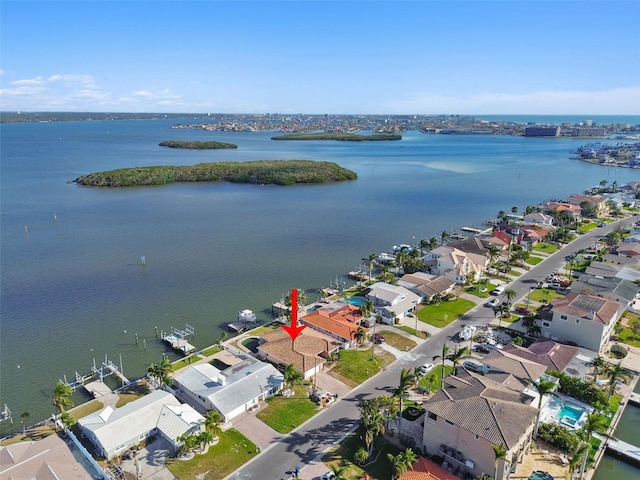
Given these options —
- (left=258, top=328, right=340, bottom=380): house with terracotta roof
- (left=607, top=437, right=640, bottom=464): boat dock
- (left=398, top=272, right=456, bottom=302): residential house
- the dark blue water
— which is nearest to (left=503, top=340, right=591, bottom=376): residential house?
(left=607, top=437, right=640, bottom=464): boat dock

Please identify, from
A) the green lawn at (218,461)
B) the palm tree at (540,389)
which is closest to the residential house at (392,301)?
the palm tree at (540,389)

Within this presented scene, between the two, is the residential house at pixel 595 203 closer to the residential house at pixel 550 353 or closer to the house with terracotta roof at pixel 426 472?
the residential house at pixel 550 353

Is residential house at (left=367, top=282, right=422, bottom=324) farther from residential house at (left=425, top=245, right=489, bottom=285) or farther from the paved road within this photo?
residential house at (left=425, top=245, right=489, bottom=285)

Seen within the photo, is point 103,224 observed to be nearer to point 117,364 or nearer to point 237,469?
point 117,364

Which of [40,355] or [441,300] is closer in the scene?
[40,355]

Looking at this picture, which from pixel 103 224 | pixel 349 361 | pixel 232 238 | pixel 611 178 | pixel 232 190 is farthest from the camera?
pixel 611 178

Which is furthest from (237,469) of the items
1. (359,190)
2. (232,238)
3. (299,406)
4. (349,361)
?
(359,190)
